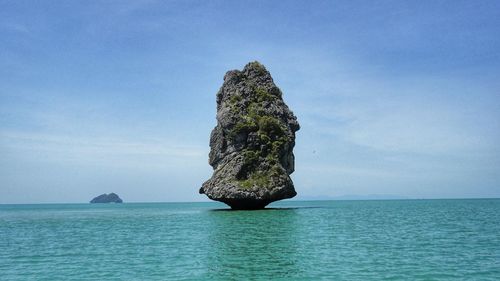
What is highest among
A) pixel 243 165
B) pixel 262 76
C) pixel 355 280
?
pixel 262 76

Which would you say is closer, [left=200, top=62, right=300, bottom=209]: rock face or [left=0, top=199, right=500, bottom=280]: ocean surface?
[left=0, top=199, right=500, bottom=280]: ocean surface

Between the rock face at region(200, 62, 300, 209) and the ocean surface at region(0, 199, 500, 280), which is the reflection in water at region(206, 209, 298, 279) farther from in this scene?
the rock face at region(200, 62, 300, 209)

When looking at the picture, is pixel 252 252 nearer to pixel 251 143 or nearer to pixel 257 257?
pixel 257 257

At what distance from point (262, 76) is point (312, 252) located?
63.4 m

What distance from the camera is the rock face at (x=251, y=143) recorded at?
250ft

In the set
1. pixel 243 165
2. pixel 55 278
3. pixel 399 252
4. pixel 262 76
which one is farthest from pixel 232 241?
pixel 262 76

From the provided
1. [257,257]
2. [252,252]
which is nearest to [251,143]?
[252,252]

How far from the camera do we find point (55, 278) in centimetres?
2192

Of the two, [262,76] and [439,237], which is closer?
[439,237]

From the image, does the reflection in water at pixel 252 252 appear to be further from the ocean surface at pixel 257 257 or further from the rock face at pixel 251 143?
the rock face at pixel 251 143

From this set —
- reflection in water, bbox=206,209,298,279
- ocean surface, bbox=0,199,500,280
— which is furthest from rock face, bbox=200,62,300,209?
ocean surface, bbox=0,199,500,280

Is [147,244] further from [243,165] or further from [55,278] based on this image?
[243,165]

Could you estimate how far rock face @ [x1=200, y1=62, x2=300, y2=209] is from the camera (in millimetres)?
76250

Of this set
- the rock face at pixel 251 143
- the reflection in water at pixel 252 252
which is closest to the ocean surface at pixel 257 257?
the reflection in water at pixel 252 252
